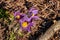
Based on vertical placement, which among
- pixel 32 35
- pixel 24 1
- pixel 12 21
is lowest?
pixel 32 35

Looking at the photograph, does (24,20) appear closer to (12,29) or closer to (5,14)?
(12,29)

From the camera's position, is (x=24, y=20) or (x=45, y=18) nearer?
(x=24, y=20)

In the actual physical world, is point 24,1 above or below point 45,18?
above

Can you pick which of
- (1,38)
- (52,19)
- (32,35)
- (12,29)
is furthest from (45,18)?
(1,38)

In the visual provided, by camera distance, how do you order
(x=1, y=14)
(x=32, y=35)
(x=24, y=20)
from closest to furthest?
(x=24, y=20)
(x=32, y=35)
(x=1, y=14)

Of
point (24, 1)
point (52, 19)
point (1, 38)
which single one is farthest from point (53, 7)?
point (1, 38)

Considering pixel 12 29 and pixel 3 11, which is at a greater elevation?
pixel 3 11

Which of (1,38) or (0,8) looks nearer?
(1,38)

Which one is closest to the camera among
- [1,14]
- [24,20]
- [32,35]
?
[24,20]

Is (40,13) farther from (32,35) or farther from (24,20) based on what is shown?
(24,20)
